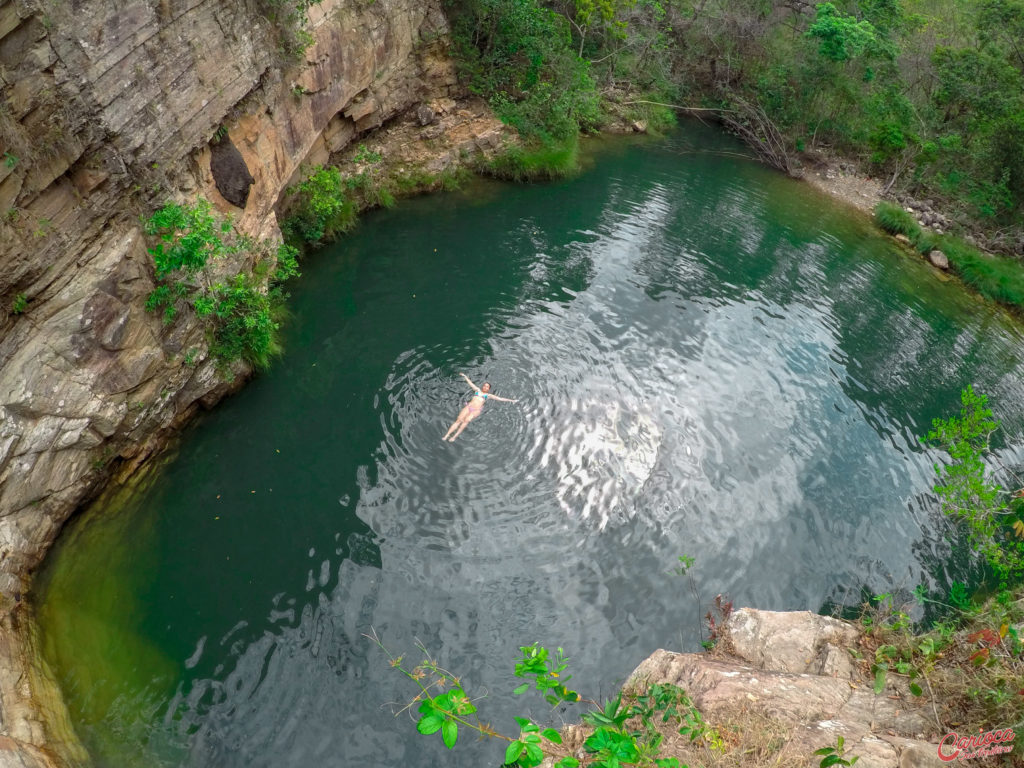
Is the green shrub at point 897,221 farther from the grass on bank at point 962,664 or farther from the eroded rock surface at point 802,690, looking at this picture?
the eroded rock surface at point 802,690

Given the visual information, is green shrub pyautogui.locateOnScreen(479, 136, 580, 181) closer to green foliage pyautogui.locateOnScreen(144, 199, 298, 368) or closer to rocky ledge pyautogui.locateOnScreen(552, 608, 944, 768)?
green foliage pyautogui.locateOnScreen(144, 199, 298, 368)

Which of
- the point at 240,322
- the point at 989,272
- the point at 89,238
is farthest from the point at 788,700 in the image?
the point at 989,272

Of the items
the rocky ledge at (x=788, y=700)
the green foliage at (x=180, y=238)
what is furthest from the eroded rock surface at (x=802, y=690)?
the green foliage at (x=180, y=238)

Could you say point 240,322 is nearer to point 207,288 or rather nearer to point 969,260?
point 207,288

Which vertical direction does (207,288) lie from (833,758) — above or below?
below

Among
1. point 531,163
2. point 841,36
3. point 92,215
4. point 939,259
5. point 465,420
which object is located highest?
point 92,215
